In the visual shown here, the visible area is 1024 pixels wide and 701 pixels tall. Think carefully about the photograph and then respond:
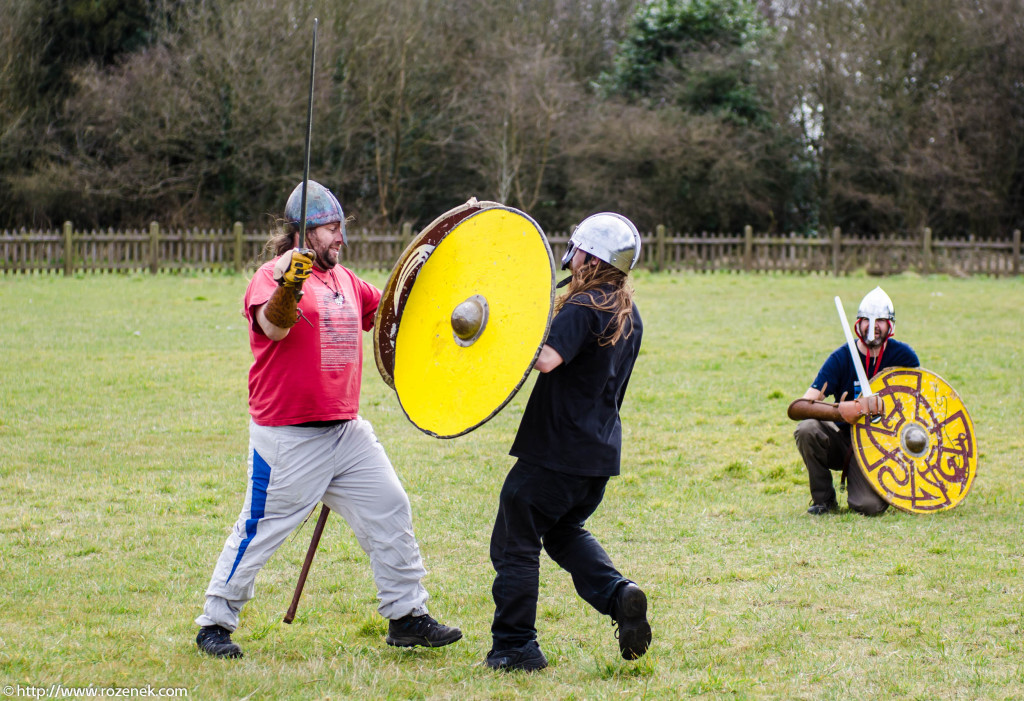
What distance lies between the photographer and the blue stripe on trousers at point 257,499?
13.2 feet

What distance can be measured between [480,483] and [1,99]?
2468 centimetres

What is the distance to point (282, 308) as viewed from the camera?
3736 millimetres

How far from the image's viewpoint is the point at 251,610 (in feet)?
15.2

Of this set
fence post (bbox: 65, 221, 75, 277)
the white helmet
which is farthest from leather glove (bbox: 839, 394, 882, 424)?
fence post (bbox: 65, 221, 75, 277)

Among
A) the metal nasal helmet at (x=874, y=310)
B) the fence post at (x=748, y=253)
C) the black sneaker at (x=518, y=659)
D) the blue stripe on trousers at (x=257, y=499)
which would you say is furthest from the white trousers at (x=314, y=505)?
the fence post at (x=748, y=253)

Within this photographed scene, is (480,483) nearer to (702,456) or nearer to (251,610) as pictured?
(702,456)

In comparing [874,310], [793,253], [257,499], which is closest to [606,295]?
[257,499]

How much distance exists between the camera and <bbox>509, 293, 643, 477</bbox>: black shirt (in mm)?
3840

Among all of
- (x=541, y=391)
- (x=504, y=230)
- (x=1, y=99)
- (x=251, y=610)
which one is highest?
(x=1, y=99)

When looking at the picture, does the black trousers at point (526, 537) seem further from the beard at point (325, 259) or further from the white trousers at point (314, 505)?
the beard at point (325, 259)

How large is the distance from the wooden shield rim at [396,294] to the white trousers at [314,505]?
32cm

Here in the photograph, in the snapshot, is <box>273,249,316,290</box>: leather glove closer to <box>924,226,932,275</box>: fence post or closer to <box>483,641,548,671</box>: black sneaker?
<box>483,641,548,671</box>: black sneaker

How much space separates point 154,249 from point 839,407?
64.2ft

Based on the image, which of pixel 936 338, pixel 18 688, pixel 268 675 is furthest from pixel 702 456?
pixel 936 338
